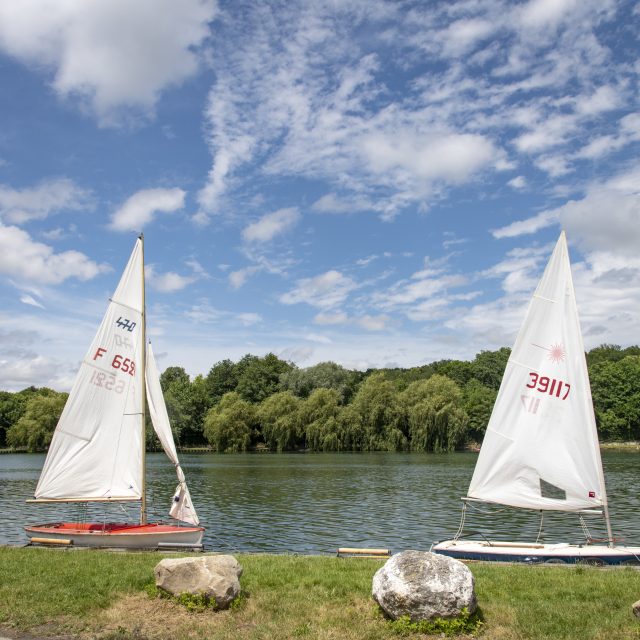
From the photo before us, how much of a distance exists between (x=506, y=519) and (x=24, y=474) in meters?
43.5

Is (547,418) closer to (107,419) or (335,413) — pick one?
(107,419)

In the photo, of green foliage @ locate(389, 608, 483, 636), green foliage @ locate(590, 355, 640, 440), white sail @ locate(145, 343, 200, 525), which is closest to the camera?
green foliage @ locate(389, 608, 483, 636)

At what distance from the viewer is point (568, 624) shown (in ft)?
30.1

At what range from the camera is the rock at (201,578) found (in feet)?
33.1

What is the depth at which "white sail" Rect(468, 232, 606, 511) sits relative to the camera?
16281 millimetres

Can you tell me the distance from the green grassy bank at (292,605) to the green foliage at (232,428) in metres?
73.7

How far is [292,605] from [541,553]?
26.2 ft

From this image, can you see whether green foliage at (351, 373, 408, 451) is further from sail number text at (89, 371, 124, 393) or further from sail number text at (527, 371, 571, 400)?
sail number text at (527, 371, 571, 400)

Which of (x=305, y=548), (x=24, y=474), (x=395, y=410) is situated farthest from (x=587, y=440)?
(x=395, y=410)

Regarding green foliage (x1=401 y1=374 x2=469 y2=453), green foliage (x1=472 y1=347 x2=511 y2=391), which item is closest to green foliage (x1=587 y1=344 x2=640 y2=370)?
green foliage (x1=472 y1=347 x2=511 y2=391)

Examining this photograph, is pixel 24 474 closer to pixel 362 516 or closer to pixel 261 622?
pixel 362 516

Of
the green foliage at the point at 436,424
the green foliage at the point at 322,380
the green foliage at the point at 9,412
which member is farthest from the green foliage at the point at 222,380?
the green foliage at the point at 436,424

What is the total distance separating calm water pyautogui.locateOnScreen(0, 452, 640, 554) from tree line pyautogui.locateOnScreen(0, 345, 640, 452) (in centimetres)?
2408

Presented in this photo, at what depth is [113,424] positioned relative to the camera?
20.5 m
